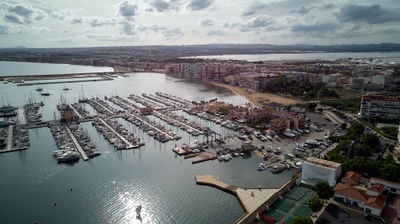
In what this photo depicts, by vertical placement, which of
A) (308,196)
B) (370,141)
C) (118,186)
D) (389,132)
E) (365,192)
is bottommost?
(118,186)

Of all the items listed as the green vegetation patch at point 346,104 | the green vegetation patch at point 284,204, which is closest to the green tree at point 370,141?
the green vegetation patch at point 284,204

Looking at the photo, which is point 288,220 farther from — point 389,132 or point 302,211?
point 389,132

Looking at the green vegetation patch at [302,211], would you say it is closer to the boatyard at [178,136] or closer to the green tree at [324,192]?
the green tree at [324,192]

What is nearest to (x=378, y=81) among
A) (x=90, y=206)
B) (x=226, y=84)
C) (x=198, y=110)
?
(x=226, y=84)

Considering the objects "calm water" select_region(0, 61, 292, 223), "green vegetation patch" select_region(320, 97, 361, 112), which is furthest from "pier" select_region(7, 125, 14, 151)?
"green vegetation patch" select_region(320, 97, 361, 112)

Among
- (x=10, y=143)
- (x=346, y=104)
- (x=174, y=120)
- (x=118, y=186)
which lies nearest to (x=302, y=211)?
(x=118, y=186)

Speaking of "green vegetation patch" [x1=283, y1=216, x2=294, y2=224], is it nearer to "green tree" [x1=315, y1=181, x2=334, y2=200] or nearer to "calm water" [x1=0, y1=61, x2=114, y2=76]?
"green tree" [x1=315, y1=181, x2=334, y2=200]
